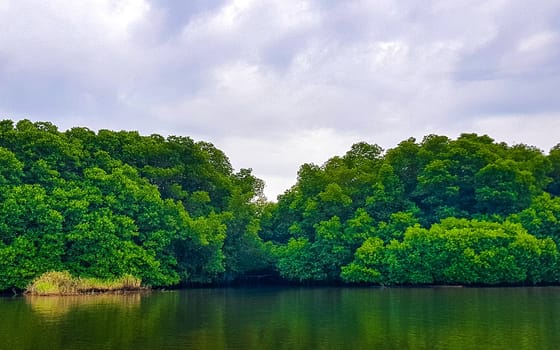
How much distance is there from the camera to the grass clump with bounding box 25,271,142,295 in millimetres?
43875

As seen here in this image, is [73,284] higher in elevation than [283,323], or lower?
higher

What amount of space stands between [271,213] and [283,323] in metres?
42.7

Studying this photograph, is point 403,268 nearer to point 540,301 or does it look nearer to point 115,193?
point 540,301

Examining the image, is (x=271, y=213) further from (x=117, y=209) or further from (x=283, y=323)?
(x=283, y=323)

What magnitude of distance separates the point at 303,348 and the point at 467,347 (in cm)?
583

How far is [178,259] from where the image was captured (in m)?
56.9

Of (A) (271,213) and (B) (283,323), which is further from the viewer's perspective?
(A) (271,213)

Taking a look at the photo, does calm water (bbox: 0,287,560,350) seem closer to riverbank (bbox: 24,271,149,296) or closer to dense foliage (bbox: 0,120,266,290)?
riverbank (bbox: 24,271,149,296)

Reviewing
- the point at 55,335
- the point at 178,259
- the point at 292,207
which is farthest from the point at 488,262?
the point at 55,335

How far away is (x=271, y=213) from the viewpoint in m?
70.4

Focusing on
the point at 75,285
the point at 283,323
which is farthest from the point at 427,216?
the point at 283,323

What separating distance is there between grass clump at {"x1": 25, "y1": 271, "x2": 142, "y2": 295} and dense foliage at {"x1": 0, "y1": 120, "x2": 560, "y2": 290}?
67 centimetres

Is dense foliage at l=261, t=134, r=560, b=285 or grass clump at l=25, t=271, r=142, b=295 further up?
dense foliage at l=261, t=134, r=560, b=285

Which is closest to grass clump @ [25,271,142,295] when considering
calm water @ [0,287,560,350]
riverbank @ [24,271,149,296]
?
riverbank @ [24,271,149,296]
